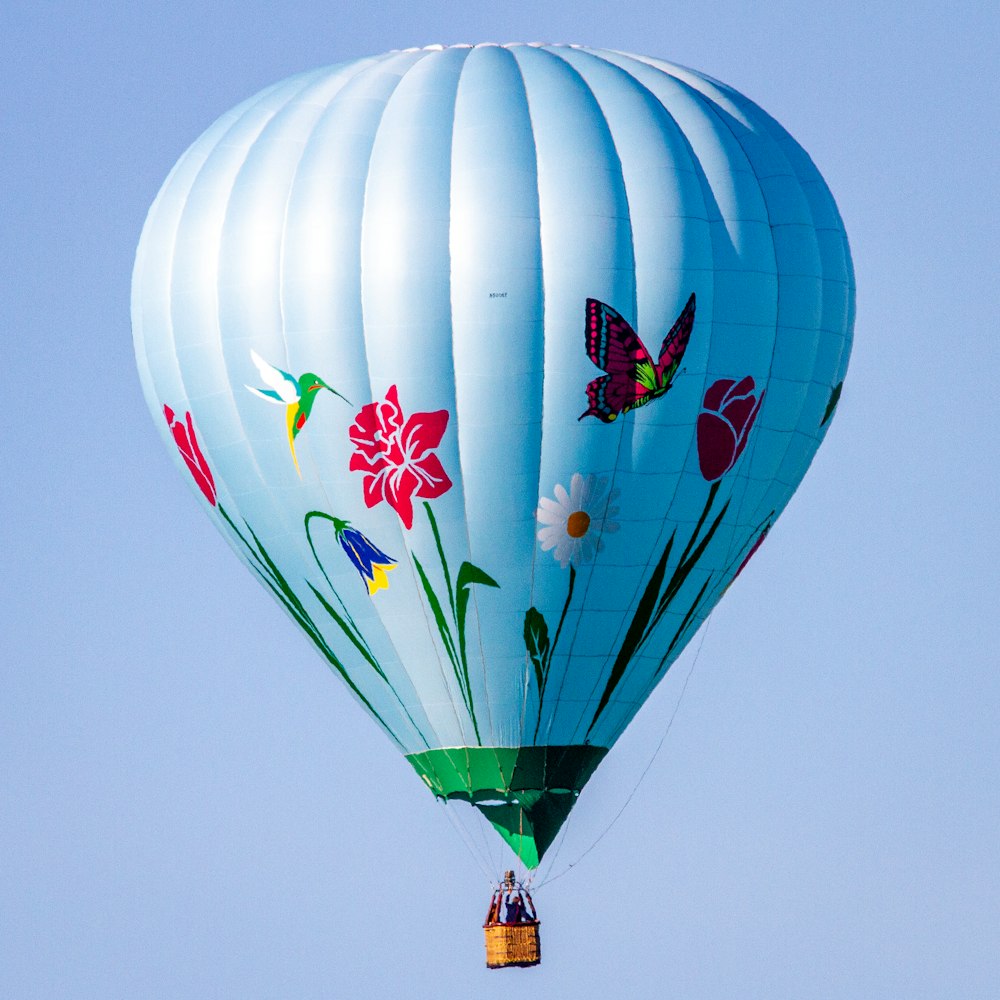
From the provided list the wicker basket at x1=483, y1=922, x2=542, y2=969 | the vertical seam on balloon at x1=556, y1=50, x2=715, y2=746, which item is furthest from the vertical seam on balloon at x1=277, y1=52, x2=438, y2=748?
the wicker basket at x1=483, y1=922, x2=542, y2=969

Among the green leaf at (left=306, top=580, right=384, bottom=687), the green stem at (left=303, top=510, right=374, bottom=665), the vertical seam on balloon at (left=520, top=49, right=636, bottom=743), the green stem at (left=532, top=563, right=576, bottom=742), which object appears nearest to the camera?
the vertical seam on balloon at (left=520, top=49, right=636, bottom=743)

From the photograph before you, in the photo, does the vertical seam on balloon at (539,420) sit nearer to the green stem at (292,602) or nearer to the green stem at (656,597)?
the green stem at (656,597)

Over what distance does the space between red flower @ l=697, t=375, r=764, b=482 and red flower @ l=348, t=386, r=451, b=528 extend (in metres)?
2.22

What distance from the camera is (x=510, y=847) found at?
39.1m

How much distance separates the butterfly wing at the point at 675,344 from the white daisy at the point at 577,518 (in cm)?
101

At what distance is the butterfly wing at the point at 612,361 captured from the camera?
3766 centimetres

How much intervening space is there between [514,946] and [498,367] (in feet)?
16.4

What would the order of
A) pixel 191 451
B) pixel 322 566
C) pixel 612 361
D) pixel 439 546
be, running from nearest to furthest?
1. pixel 612 361
2. pixel 439 546
3. pixel 322 566
4. pixel 191 451

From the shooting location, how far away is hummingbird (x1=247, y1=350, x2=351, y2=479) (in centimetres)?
3794

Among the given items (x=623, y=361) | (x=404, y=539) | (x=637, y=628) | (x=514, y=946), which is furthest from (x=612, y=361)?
(x=514, y=946)

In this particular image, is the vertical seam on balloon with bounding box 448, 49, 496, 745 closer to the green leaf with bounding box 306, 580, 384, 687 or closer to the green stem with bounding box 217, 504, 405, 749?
the green leaf with bounding box 306, 580, 384, 687

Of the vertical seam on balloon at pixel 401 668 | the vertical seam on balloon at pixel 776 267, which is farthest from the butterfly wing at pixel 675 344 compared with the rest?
the vertical seam on balloon at pixel 401 668

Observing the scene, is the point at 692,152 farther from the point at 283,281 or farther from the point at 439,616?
the point at 439,616

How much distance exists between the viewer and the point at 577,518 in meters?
38.0
